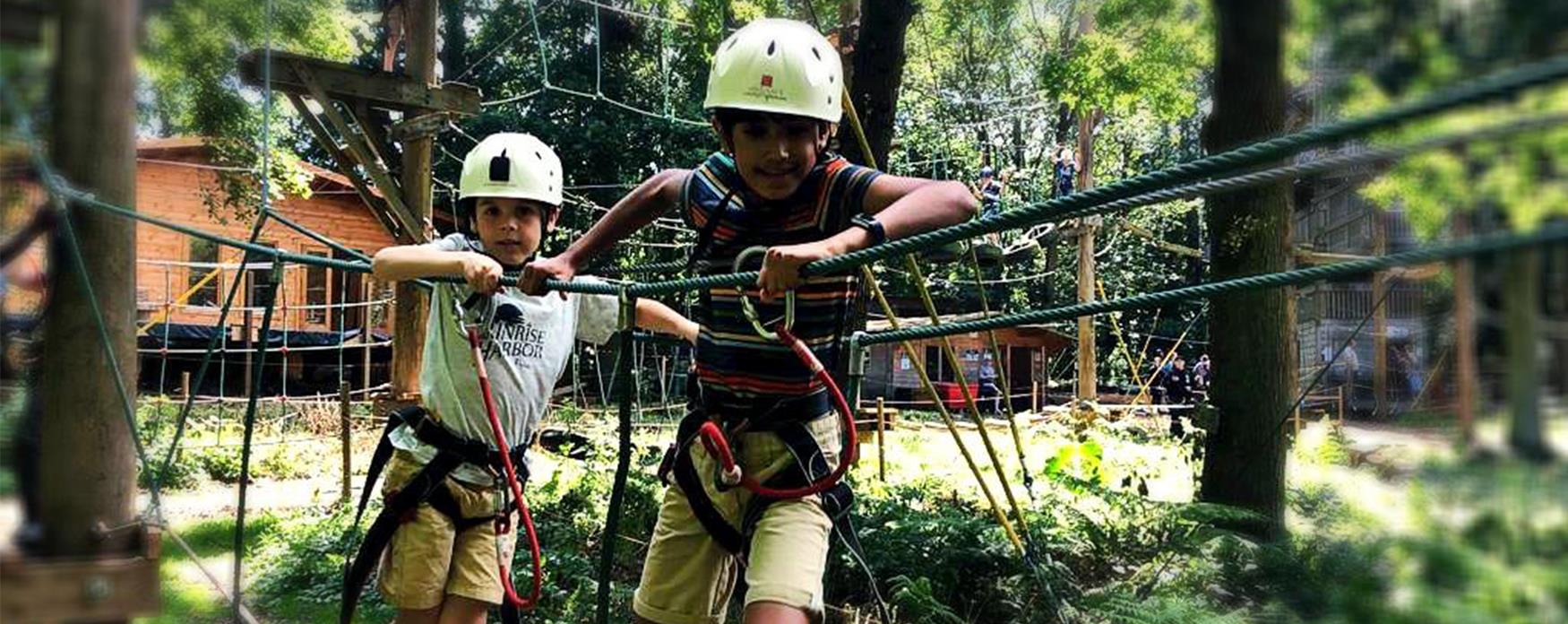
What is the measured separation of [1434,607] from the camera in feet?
3.33

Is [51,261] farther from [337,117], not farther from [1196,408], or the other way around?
[337,117]

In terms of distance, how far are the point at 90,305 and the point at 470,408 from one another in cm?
104

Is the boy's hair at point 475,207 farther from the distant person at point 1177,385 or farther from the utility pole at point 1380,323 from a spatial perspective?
the distant person at point 1177,385

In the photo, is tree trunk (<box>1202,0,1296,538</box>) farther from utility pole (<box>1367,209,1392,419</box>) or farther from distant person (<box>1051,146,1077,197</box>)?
distant person (<box>1051,146,1077,197</box>)

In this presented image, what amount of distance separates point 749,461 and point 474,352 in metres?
0.62

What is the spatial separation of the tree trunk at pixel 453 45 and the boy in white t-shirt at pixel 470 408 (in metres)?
15.2

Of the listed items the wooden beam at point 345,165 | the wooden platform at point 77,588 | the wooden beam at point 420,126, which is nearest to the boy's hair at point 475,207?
the wooden platform at point 77,588

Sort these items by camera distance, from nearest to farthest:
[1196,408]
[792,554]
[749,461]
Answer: [792,554]
[749,461]
[1196,408]

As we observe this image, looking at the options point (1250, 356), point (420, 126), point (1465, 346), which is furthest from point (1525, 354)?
point (420, 126)

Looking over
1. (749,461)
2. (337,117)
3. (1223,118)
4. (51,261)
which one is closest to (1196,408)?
(1223,118)

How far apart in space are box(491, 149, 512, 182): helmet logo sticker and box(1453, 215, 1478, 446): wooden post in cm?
201

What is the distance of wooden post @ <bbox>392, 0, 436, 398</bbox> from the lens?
6320 mm

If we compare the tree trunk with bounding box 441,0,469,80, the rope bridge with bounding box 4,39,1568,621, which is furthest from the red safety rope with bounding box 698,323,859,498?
the tree trunk with bounding box 441,0,469,80

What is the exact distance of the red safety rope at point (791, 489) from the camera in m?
1.70
